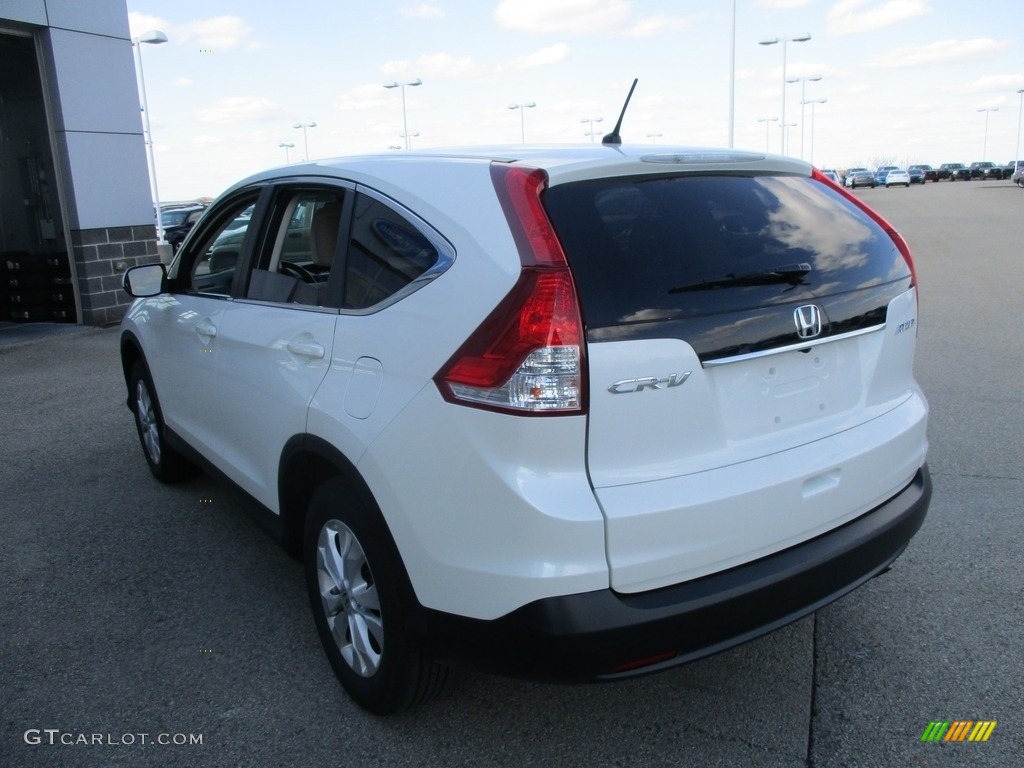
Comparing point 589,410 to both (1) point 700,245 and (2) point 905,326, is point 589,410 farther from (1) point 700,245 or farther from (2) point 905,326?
(2) point 905,326

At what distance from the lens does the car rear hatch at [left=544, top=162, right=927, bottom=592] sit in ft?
7.00

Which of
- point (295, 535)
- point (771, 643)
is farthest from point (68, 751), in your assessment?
point (771, 643)

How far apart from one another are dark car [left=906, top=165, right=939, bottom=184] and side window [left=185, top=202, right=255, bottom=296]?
8331 cm

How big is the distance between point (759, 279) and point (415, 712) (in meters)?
1.70

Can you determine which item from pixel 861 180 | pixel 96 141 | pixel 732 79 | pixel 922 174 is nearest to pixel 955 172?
pixel 922 174

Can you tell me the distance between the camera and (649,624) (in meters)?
2.12

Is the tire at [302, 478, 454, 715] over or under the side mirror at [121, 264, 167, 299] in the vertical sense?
under

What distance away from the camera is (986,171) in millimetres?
87000

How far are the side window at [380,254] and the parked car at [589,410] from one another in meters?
0.01

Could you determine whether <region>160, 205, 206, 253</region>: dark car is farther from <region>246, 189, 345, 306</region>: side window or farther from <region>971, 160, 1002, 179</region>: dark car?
<region>971, 160, 1002, 179</region>: dark car

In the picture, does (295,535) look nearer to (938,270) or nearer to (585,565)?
(585,565)

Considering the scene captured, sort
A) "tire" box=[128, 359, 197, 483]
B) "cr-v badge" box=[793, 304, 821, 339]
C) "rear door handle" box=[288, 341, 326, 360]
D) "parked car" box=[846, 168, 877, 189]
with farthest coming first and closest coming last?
"parked car" box=[846, 168, 877, 189] → "tire" box=[128, 359, 197, 483] → "rear door handle" box=[288, 341, 326, 360] → "cr-v badge" box=[793, 304, 821, 339]

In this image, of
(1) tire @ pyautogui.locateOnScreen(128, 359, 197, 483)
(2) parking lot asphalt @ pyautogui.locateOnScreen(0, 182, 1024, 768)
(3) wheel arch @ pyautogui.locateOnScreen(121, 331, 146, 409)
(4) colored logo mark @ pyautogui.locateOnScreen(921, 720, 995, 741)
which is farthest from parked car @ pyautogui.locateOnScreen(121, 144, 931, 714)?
(3) wheel arch @ pyautogui.locateOnScreen(121, 331, 146, 409)

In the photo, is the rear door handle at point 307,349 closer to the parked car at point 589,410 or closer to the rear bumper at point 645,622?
the parked car at point 589,410
